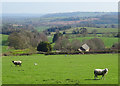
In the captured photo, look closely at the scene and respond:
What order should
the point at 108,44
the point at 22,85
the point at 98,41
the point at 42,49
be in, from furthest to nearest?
the point at 108,44 < the point at 98,41 < the point at 42,49 < the point at 22,85

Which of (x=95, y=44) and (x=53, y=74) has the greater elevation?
(x=53, y=74)

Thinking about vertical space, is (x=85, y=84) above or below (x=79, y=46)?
above

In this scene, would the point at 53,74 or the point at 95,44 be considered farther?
the point at 95,44

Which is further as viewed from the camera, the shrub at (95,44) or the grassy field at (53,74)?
the shrub at (95,44)

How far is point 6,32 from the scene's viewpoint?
470 feet

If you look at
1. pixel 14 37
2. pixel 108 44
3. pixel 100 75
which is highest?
pixel 100 75

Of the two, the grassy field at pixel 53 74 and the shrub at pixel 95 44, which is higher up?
the grassy field at pixel 53 74

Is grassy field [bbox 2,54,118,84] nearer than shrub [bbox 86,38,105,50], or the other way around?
grassy field [bbox 2,54,118,84]

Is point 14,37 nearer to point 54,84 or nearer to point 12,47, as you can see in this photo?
point 12,47

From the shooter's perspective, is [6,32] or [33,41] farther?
[6,32]

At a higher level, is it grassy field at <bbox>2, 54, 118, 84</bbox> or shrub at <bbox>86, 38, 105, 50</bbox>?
grassy field at <bbox>2, 54, 118, 84</bbox>

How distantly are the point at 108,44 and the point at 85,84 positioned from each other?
96328mm

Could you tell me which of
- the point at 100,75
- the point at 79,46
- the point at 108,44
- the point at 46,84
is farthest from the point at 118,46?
the point at 46,84

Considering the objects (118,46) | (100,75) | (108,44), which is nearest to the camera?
(100,75)
